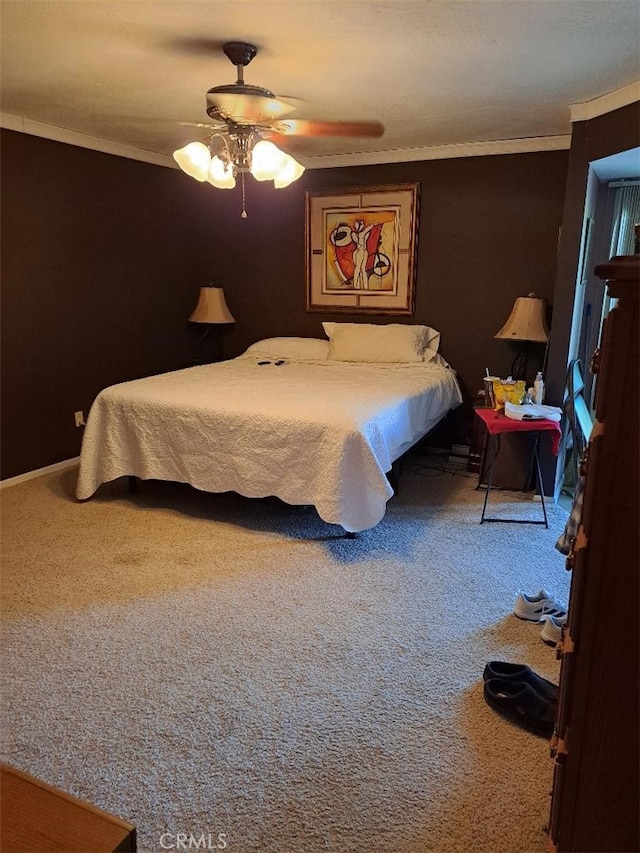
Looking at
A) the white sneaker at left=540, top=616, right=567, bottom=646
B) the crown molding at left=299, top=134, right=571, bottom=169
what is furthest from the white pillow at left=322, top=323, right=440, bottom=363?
the white sneaker at left=540, top=616, right=567, bottom=646

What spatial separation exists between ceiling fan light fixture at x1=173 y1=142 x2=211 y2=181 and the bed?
1158mm

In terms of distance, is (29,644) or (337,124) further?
(337,124)

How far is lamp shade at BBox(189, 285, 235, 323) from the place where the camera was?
500cm

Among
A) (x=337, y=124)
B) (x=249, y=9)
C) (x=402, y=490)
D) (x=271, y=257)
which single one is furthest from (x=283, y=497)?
(x=271, y=257)

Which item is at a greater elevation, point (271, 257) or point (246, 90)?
point (246, 90)

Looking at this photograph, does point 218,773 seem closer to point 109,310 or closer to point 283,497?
point 283,497

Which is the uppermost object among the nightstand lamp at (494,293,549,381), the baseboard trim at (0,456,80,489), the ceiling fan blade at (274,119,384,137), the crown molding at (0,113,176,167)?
the crown molding at (0,113,176,167)

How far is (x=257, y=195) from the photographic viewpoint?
197 inches

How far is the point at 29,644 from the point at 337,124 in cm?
249

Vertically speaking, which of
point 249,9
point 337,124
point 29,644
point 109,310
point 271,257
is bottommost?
point 29,644

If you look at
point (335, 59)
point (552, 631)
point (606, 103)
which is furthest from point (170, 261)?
point (552, 631)

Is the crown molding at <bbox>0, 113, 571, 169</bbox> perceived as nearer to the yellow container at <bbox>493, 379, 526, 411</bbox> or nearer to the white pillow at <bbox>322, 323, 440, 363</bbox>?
the white pillow at <bbox>322, 323, 440, 363</bbox>

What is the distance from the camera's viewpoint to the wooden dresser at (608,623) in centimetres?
109

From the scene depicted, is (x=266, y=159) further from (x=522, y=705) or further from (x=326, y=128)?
(x=522, y=705)
